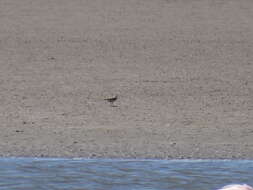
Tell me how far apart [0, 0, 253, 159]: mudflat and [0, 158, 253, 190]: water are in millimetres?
194

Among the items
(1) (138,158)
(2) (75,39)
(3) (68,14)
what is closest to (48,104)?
(1) (138,158)

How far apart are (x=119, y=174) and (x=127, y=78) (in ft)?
11.1

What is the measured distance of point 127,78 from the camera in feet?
38.7

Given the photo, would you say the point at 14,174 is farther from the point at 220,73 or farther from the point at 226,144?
the point at 220,73

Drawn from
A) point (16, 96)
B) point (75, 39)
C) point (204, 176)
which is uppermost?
point (75, 39)

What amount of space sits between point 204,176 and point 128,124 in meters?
1.58

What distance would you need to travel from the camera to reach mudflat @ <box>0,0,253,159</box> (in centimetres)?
933

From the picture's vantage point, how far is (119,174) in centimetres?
851

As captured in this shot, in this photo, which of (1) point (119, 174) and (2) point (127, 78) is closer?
(1) point (119, 174)

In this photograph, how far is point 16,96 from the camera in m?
10.9

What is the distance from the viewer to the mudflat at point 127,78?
9328mm

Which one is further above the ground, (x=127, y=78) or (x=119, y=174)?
(x=127, y=78)

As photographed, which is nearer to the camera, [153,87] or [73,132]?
[73,132]

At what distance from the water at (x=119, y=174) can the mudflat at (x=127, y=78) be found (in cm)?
19
